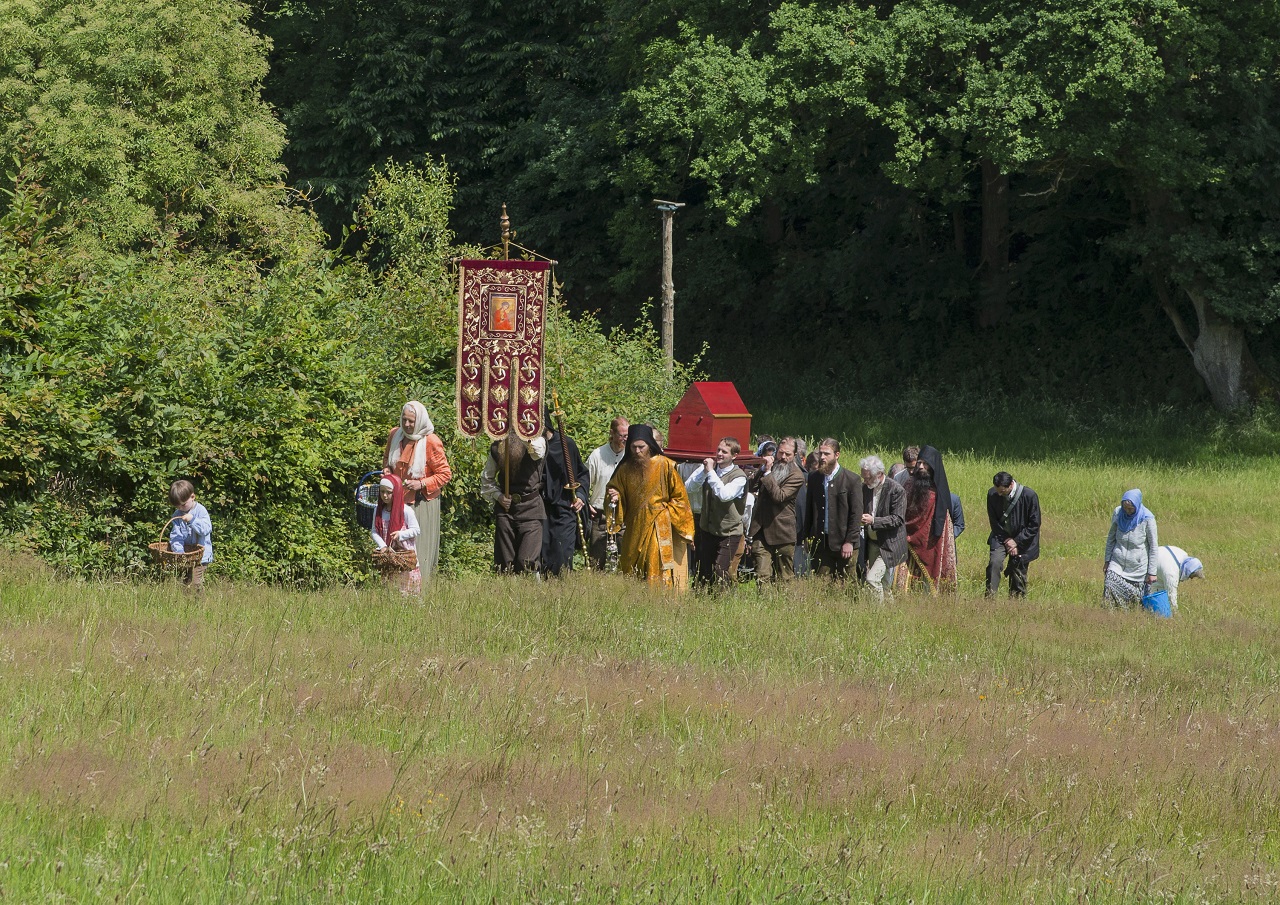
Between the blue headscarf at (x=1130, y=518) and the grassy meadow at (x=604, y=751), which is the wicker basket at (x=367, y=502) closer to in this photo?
the grassy meadow at (x=604, y=751)

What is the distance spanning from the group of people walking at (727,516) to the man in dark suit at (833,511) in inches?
0.5

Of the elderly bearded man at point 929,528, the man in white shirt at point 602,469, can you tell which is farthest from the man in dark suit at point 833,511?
the man in white shirt at point 602,469

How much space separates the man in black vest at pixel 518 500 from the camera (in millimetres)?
13117

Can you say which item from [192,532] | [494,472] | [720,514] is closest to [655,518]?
[720,514]

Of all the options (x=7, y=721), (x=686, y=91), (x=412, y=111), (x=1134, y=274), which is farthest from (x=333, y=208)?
(x=7, y=721)

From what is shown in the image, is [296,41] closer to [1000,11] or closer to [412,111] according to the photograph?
[412,111]

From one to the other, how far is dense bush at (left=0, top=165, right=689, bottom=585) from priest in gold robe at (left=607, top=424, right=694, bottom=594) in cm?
188

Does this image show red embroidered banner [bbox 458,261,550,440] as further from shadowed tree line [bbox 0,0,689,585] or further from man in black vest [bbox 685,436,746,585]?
man in black vest [bbox 685,436,746,585]

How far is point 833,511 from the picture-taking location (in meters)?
14.4

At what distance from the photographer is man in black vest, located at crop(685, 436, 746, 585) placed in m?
13.8

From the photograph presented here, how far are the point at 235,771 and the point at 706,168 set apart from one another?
2726cm

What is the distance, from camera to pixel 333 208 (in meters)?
45.5

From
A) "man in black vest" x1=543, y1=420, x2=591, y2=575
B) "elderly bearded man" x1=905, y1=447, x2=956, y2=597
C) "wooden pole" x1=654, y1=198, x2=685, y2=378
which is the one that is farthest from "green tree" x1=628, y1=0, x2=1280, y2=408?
"man in black vest" x1=543, y1=420, x2=591, y2=575

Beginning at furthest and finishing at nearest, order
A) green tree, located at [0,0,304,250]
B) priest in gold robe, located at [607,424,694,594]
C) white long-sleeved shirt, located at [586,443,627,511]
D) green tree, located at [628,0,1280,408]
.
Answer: green tree, located at [0,0,304,250]
green tree, located at [628,0,1280,408]
white long-sleeved shirt, located at [586,443,627,511]
priest in gold robe, located at [607,424,694,594]
